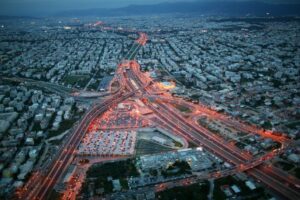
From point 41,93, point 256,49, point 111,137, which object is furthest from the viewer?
point 256,49

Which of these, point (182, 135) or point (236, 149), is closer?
point (236, 149)

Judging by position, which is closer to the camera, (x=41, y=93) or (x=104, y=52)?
(x=41, y=93)

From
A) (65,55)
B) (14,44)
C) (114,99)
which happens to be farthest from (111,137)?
(14,44)

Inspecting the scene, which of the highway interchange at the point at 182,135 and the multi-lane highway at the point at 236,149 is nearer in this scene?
the multi-lane highway at the point at 236,149

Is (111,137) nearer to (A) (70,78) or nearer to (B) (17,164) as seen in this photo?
(B) (17,164)

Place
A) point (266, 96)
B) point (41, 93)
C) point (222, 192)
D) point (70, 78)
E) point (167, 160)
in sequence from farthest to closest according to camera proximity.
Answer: point (70, 78)
point (41, 93)
point (266, 96)
point (167, 160)
point (222, 192)

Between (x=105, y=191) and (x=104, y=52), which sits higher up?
(x=104, y=52)

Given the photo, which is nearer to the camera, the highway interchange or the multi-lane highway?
the multi-lane highway
